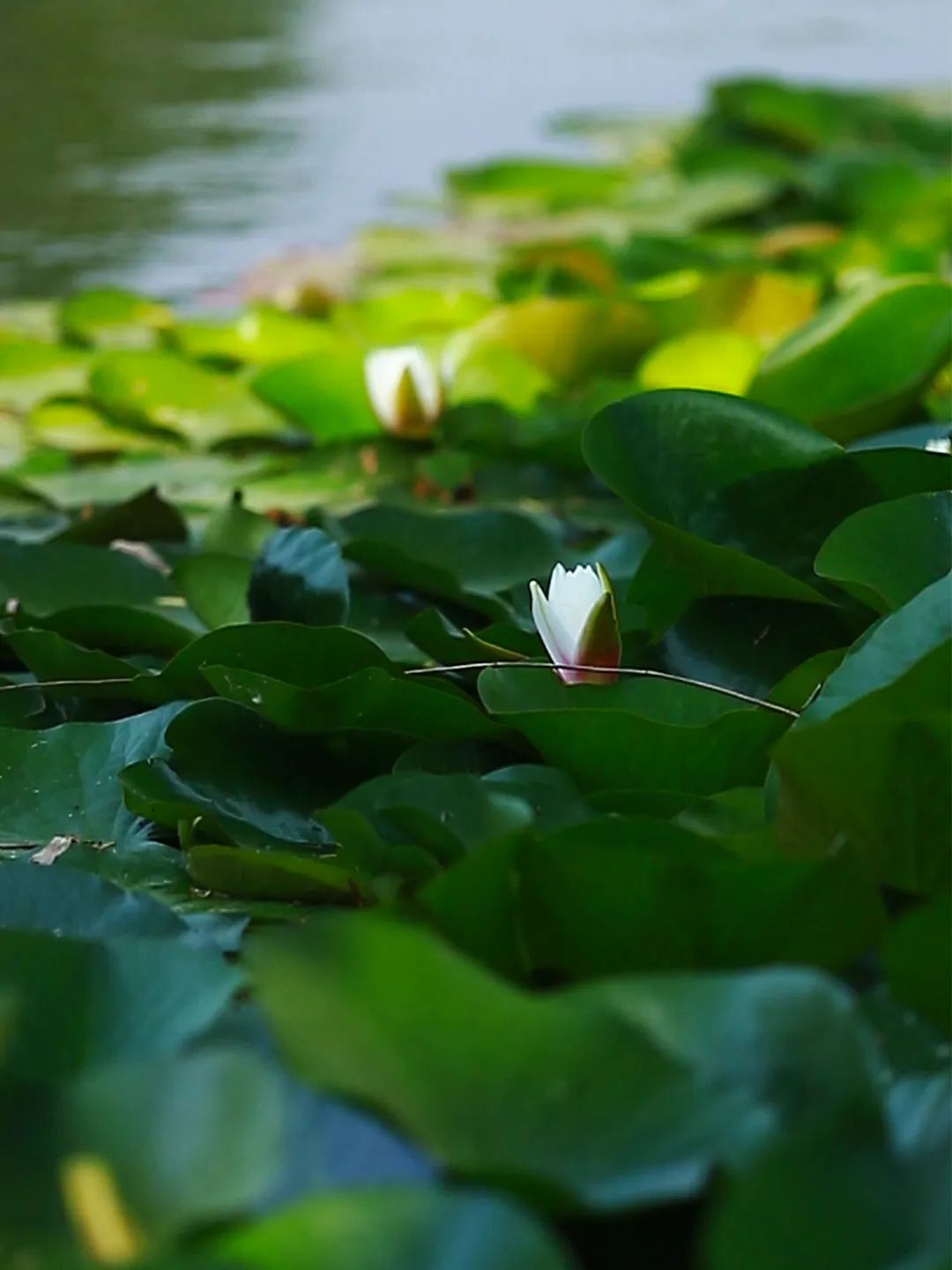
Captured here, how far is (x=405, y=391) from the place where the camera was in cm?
159

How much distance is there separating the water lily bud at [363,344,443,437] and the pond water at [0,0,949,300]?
975mm

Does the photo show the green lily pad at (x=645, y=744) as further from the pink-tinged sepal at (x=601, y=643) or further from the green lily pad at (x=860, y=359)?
the green lily pad at (x=860, y=359)

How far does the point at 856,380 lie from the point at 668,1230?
1031 mm

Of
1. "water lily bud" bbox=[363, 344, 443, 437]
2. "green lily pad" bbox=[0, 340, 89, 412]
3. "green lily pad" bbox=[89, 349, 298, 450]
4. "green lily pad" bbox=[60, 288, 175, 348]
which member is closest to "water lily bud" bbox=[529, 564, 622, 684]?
"water lily bud" bbox=[363, 344, 443, 437]

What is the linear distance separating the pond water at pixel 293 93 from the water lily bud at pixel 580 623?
5.90 ft

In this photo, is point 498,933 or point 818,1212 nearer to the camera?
point 818,1212

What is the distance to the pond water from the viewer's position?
9.55ft

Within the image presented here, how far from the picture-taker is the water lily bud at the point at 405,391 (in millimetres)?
1585

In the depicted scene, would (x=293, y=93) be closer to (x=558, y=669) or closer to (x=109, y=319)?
(x=109, y=319)

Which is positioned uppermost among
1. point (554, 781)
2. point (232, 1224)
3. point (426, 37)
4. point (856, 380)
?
point (232, 1224)

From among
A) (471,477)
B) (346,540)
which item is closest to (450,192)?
(471,477)

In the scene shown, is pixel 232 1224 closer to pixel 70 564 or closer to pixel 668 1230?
pixel 668 1230

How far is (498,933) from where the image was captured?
0.57 meters

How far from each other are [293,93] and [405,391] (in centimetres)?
268
